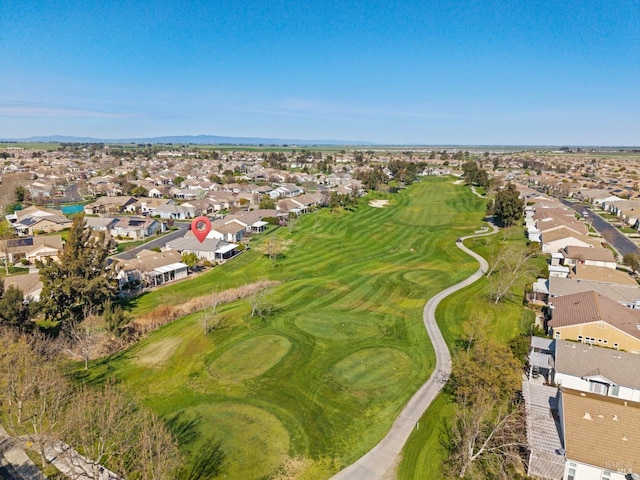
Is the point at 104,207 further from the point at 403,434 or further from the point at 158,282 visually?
the point at 403,434

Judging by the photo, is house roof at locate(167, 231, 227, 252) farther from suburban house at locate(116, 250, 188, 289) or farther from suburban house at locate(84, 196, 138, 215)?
Result: suburban house at locate(84, 196, 138, 215)

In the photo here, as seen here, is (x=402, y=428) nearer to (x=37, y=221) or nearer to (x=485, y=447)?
(x=485, y=447)

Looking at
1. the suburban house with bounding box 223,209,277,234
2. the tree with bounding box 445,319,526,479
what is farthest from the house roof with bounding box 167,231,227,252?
the tree with bounding box 445,319,526,479

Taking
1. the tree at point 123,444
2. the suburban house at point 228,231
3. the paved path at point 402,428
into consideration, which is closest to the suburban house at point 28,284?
the tree at point 123,444

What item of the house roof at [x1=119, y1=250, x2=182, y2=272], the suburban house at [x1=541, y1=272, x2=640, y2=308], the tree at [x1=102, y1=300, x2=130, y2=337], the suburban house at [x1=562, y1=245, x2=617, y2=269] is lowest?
the tree at [x1=102, y1=300, x2=130, y2=337]

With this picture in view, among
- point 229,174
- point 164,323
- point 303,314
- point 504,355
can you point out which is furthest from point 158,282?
point 229,174

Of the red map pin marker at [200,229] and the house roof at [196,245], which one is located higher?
the red map pin marker at [200,229]

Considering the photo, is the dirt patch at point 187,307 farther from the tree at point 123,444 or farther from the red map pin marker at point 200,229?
the tree at point 123,444
